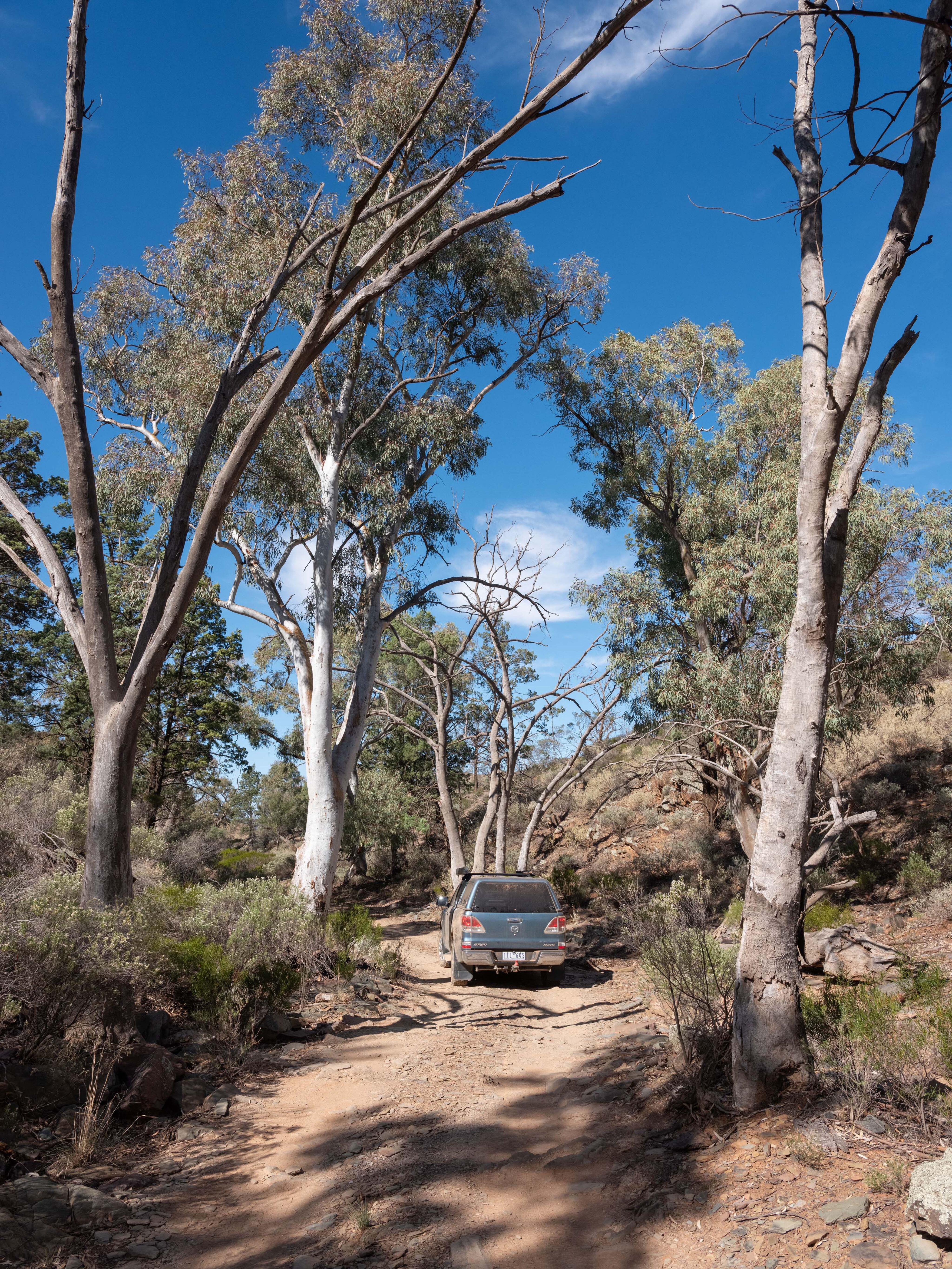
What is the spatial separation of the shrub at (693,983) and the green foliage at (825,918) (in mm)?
3294

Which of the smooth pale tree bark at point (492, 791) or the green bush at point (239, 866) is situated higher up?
the smooth pale tree bark at point (492, 791)

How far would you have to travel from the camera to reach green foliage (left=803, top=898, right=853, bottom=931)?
10.1m

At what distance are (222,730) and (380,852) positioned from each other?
6.52 meters

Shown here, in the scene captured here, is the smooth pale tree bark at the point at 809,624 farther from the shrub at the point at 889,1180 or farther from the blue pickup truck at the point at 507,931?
the blue pickup truck at the point at 507,931

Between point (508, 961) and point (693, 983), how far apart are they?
5.04 meters

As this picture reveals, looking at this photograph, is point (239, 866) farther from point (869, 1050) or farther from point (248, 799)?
point (869, 1050)

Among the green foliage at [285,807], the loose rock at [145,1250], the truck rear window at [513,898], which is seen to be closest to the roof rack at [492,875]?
the truck rear window at [513,898]

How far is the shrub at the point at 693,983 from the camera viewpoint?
4805 millimetres

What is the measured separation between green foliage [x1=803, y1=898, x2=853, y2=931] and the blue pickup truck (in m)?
3.24

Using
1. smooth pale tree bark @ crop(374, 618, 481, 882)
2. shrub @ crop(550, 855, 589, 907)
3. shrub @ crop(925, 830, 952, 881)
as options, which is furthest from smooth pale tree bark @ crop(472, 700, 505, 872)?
shrub @ crop(925, 830, 952, 881)

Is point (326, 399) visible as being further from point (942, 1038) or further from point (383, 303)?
point (942, 1038)

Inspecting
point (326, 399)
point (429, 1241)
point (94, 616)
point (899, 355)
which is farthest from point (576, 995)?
point (326, 399)

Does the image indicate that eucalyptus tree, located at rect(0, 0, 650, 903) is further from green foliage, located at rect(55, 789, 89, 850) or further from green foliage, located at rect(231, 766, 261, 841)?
green foliage, located at rect(231, 766, 261, 841)

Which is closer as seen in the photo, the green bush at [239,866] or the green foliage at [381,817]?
the green bush at [239,866]
